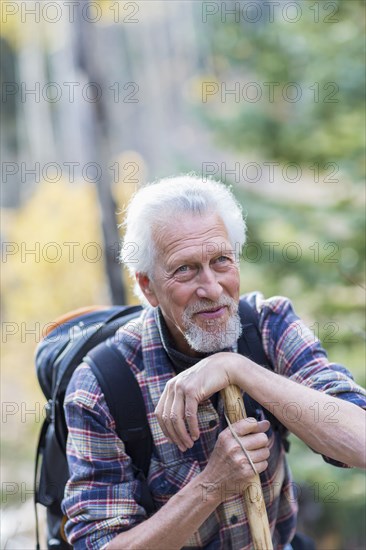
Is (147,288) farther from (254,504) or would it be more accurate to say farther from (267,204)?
(267,204)

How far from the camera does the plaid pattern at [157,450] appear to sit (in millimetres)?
2143

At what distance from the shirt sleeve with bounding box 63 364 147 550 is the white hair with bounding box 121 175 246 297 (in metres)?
0.45

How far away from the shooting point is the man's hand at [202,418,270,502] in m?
1.99

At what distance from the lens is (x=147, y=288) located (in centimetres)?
241

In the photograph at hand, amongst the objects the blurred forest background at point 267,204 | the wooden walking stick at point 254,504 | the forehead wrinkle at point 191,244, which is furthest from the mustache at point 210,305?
the blurred forest background at point 267,204

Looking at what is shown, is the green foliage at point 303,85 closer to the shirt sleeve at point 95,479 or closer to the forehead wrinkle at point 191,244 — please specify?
the forehead wrinkle at point 191,244

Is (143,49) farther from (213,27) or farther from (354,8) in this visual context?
(354,8)

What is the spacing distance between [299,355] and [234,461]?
0.44 metres

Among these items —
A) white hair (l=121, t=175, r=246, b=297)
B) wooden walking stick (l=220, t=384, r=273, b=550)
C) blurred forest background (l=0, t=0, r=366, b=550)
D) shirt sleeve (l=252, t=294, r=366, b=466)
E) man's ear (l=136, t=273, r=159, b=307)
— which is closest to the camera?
wooden walking stick (l=220, t=384, r=273, b=550)

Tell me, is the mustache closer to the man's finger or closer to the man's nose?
the man's nose

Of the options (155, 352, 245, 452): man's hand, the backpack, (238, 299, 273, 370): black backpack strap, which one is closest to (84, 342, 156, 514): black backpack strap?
the backpack

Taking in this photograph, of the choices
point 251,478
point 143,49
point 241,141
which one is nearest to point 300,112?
point 241,141

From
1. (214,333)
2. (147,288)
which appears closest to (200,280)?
(214,333)

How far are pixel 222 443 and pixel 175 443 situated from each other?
0.16 m
